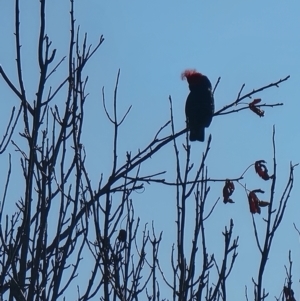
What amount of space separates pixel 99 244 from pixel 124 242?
15.9 inches

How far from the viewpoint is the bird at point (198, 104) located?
323 inches

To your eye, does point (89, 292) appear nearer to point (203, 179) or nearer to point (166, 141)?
point (203, 179)

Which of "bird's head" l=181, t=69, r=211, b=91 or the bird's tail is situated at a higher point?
"bird's head" l=181, t=69, r=211, b=91

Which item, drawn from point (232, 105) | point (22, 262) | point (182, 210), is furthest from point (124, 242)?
point (232, 105)

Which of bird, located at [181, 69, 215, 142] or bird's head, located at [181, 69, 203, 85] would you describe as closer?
bird, located at [181, 69, 215, 142]

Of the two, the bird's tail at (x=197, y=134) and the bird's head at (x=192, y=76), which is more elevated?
the bird's head at (x=192, y=76)

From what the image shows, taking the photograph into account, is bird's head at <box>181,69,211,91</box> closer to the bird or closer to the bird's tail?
the bird

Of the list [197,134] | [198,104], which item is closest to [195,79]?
[198,104]

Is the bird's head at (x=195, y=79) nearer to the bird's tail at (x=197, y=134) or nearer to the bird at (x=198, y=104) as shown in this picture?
the bird at (x=198, y=104)

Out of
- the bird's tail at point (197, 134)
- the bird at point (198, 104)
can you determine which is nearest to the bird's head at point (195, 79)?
the bird at point (198, 104)

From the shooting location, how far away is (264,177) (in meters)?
→ 4.03

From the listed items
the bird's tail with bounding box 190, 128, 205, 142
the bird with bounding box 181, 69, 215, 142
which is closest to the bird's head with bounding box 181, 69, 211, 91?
the bird with bounding box 181, 69, 215, 142

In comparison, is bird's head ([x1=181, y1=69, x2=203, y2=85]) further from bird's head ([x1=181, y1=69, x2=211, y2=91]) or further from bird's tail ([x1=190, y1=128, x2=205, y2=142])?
bird's tail ([x1=190, y1=128, x2=205, y2=142])

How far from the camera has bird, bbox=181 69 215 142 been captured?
821 centimetres
